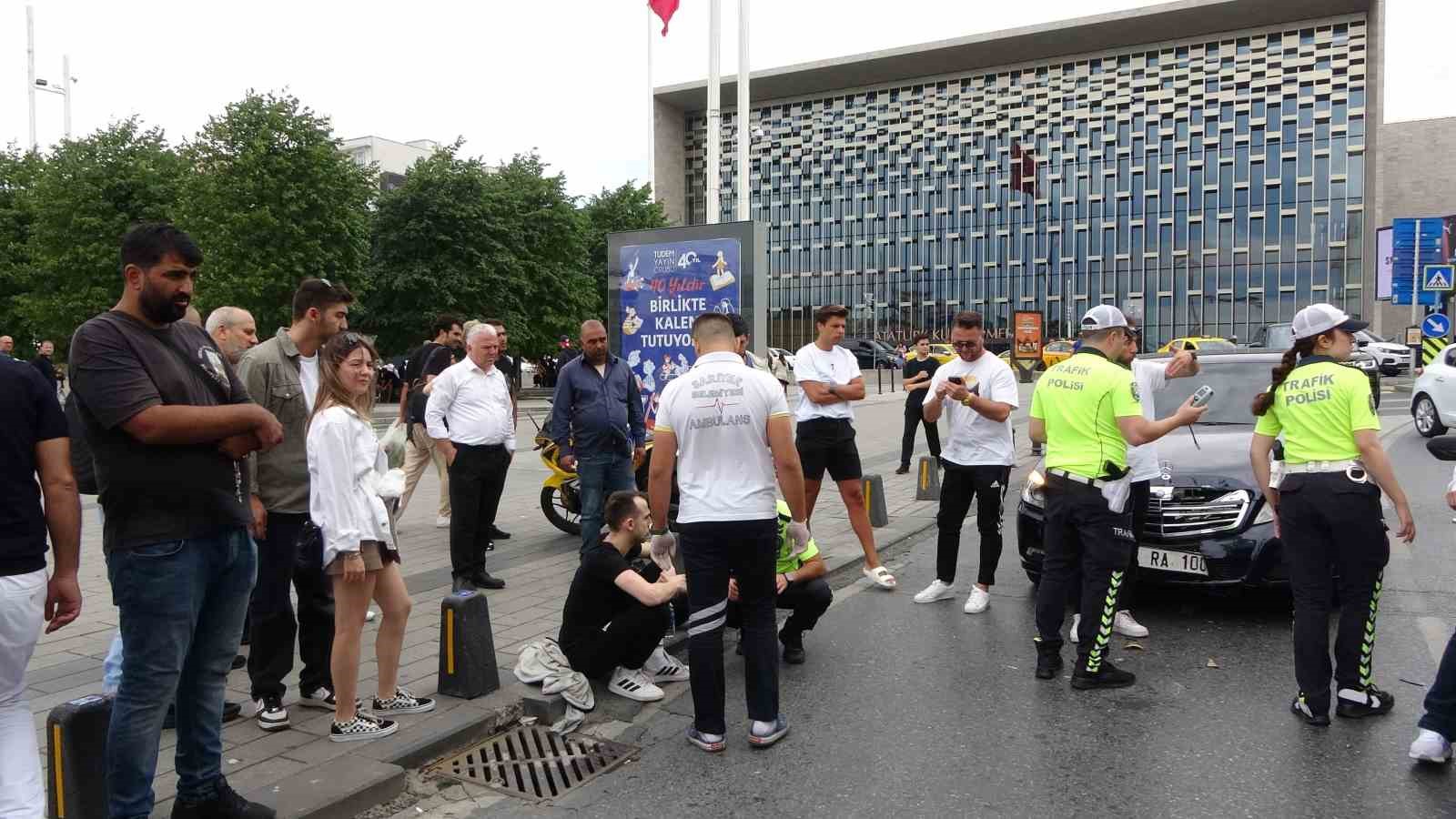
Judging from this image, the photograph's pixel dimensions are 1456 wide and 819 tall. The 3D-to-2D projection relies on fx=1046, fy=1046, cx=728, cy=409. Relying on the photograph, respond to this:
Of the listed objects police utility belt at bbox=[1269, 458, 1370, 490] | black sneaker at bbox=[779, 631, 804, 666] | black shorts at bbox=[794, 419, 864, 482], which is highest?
police utility belt at bbox=[1269, 458, 1370, 490]

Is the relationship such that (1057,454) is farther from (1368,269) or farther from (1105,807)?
(1368,269)

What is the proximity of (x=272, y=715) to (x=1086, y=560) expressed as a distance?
3.84 metres

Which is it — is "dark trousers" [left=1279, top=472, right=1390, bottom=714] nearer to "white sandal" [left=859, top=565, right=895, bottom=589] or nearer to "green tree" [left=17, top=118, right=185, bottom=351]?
"white sandal" [left=859, top=565, right=895, bottom=589]

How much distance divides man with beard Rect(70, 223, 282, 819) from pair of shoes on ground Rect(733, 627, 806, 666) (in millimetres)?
3028

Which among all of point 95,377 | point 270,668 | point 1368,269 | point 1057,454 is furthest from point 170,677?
point 1368,269

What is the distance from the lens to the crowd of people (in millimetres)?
3080

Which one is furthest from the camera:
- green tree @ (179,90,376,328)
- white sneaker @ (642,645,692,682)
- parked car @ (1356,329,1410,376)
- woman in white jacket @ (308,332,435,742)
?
parked car @ (1356,329,1410,376)

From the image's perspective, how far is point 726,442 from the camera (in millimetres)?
4371

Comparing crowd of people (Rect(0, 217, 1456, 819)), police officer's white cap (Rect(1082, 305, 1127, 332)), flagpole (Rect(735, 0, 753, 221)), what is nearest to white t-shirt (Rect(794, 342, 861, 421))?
crowd of people (Rect(0, 217, 1456, 819))

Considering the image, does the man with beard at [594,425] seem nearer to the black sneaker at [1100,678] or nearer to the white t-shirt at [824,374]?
the white t-shirt at [824,374]

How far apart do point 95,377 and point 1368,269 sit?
3021 inches

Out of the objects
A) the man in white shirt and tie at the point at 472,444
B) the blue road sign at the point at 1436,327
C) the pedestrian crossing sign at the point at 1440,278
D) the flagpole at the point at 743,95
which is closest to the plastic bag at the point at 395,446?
the man in white shirt and tie at the point at 472,444

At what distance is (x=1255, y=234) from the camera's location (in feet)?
230

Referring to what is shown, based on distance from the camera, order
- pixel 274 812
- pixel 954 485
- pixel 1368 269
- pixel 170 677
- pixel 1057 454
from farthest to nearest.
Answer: pixel 1368 269
pixel 954 485
pixel 1057 454
pixel 274 812
pixel 170 677
